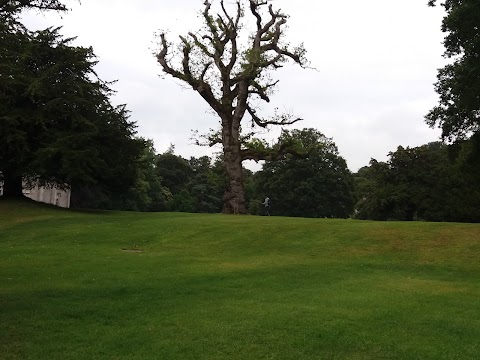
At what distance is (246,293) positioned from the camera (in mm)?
11102

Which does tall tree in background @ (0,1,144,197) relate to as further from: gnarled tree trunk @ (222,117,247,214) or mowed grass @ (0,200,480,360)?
mowed grass @ (0,200,480,360)

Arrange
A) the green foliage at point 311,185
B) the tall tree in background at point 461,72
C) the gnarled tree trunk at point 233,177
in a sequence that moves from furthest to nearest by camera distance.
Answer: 1. the green foliage at point 311,185
2. the gnarled tree trunk at point 233,177
3. the tall tree in background at point 461,72

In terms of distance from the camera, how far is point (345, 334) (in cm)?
813

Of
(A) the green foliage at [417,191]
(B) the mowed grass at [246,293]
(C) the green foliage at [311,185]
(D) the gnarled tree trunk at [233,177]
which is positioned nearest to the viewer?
(B) the mowed grass at [246,293]

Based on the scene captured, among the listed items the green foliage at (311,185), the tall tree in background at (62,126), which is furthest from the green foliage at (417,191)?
the tall tree in background at (62,126)

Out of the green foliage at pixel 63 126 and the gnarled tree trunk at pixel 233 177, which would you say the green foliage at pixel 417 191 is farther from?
the green foliage at pixel 63 126

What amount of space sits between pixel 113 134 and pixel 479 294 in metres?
28.7

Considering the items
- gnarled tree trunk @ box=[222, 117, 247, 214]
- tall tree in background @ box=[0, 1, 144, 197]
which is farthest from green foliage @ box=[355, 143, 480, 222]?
tall tree in background @ box=[0, 1, 144, 197]

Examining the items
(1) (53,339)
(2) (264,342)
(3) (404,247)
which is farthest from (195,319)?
(3) (404,247)

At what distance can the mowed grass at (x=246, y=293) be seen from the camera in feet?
25.0

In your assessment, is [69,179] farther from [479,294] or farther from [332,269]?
[479,294]

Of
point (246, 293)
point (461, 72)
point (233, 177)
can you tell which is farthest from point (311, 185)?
point (246, 293)

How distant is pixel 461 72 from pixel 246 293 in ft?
45.2

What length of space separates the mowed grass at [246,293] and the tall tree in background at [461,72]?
5.74m
